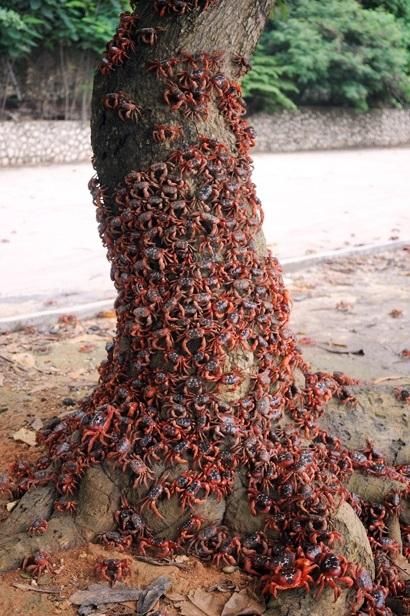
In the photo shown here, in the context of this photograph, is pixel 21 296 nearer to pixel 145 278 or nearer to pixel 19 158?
pixel 145 278

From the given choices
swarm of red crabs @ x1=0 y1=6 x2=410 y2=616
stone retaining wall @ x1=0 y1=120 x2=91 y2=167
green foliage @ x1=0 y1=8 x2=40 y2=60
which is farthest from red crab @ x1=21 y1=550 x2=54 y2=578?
green foliage @ x1=0 y1=8 x2=40 y2=60

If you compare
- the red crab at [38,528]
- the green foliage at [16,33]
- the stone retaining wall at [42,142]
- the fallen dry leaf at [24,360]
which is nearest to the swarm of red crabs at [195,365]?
the red crab at [38,528]

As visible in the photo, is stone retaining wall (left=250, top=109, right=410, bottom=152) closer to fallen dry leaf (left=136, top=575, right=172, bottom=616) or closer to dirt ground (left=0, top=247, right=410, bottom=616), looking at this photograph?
dirt ground (left=0, top=247, right=410, bottom=616)

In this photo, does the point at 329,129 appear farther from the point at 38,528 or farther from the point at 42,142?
the point at 38,528

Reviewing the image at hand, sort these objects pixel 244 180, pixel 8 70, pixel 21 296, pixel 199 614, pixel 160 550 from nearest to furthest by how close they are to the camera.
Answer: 1. pixel 199 614
2. pixel 160 550
3. pixel 244 180
4. pixel 21 296
5. pixel 8 70

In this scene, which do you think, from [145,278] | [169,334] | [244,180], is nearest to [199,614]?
[169,334]

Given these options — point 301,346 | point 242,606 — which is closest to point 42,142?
point 301,346
